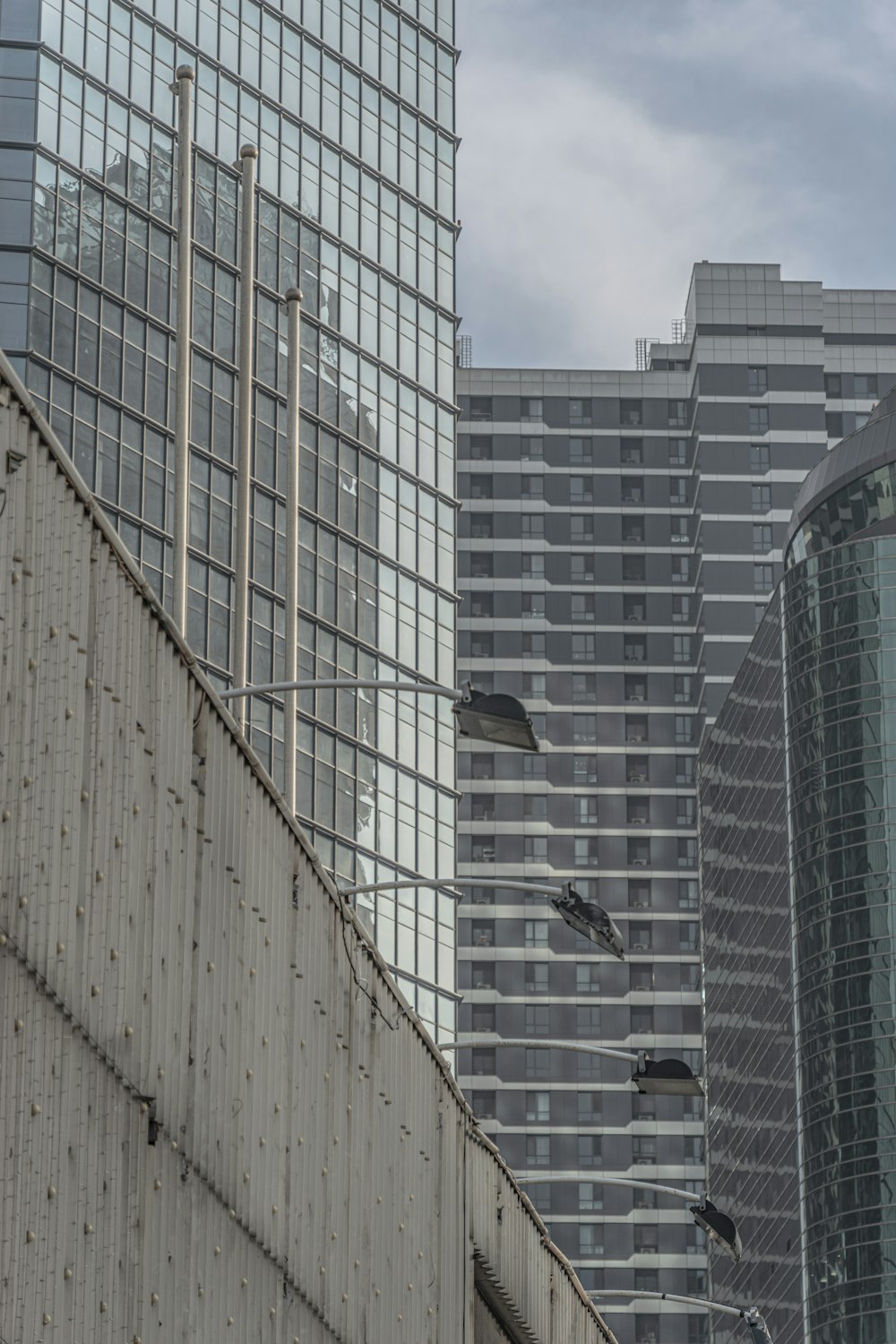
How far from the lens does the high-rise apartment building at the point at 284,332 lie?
80812mm

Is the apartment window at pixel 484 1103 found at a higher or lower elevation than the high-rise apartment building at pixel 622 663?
lower

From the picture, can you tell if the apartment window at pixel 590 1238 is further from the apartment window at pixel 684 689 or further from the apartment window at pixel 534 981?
the apartment window at pixel 684 689

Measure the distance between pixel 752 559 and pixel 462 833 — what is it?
27.4 meters

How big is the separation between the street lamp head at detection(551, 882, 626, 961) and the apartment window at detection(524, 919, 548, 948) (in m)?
142

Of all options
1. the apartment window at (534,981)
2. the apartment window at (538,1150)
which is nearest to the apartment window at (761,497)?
the apartment window at (534,981)

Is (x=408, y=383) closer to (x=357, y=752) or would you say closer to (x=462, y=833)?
(x=357, y=752)

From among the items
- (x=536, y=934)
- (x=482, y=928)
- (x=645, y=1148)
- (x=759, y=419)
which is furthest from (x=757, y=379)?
(x=645, y=1148)

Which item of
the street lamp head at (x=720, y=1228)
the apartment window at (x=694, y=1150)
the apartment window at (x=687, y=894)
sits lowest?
the street lamp head at (x=720, y=1228)

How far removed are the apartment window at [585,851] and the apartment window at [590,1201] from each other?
21.4 m

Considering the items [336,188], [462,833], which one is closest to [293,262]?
[336,188]

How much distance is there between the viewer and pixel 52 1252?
28.5ft

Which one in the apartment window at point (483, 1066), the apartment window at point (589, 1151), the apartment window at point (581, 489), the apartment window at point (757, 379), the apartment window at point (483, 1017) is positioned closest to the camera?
the apartment window at point (483, 1066)

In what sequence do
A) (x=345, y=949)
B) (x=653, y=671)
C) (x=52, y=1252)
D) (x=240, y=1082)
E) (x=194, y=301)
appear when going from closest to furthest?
(x=52, y=1252), (x=240, y=1082), (x=345, y=949), (x=194, y=301), (x=653, y=671)

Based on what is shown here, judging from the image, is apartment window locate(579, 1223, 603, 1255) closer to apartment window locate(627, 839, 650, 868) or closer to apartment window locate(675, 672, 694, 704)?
apartment window locate(627, 839, 650, 868)
